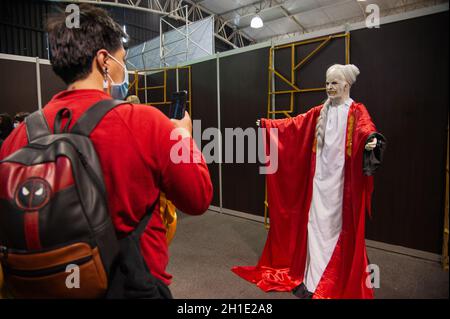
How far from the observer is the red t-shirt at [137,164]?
25.5 inches

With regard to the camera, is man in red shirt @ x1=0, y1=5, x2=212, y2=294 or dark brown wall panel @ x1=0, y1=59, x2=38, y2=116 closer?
man in red shirt @ x1=0, y1=5, x2=212, y2=294

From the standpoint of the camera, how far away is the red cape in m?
2.04

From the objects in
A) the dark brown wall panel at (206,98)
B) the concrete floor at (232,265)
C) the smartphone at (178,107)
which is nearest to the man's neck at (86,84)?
the smartphone at (178,107)

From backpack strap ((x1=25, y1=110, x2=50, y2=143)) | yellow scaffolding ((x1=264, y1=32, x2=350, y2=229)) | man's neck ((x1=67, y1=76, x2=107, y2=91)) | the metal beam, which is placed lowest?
backpack strap ((x1=25, y1=110, x2=50, y2=143))

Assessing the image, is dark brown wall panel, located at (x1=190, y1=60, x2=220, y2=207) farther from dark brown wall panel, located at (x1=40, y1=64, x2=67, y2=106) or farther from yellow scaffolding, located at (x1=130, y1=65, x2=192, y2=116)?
dark brown wall panel, located at (x1=40, y1=64, x2=67, y2=106)

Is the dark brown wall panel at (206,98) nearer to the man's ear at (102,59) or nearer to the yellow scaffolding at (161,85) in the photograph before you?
the yellow scaffolding at (161,85)

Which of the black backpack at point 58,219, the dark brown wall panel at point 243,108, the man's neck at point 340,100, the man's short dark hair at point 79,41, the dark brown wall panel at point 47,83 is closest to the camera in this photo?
the black backpack at point 58,219

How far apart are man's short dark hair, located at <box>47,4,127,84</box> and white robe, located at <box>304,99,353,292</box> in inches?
69.5

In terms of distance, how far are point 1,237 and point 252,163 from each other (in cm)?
357

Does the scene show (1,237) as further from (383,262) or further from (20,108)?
(20,108)

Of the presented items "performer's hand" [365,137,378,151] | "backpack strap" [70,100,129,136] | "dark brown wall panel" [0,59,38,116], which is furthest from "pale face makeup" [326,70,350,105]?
"dark brown wall panel" [0,59,38,116]

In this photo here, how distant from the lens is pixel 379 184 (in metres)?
3.01

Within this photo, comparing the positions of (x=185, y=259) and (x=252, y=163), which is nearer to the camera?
(x=185, y=259)
